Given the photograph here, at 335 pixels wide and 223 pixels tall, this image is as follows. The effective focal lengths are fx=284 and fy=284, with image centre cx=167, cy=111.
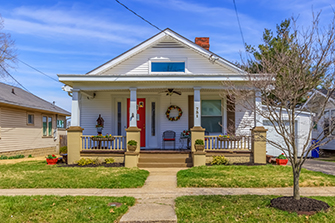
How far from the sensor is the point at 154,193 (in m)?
6.72

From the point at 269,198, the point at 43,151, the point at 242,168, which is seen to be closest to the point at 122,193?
the point at 269,198

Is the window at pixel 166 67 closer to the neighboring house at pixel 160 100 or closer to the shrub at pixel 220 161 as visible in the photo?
the neighboring house at pixel 160 100

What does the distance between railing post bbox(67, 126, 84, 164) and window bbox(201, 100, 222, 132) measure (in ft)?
17.5

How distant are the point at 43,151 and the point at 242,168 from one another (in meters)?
15.4

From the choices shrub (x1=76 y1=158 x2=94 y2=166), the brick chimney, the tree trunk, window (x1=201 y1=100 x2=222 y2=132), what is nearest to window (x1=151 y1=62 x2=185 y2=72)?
window (x1=201 y1=100 x2=222 y2=132)

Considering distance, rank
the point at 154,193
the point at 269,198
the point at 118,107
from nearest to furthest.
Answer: the point at 269,198, the point at 154,193, the point at 118,107

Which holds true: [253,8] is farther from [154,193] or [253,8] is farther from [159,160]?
[154,193]

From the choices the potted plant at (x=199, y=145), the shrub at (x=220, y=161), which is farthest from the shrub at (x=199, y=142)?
the shrub at (x=220, y=161)

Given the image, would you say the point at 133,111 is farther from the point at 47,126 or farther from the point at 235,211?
the point at 47,126

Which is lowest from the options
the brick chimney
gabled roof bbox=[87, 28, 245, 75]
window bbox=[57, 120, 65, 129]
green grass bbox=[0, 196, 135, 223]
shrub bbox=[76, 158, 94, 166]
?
green grass bbox=[0, 196, 135, 223]

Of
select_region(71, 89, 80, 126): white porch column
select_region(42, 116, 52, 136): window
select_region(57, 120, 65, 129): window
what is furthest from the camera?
select_region(57, 120, 65, 129): window

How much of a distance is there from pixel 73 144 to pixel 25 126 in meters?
8.76

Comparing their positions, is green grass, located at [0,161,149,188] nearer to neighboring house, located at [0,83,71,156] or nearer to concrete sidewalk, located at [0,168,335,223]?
concrete sidewalk, located at [0,168,335,223]

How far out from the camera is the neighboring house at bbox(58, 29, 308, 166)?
1118 cm
